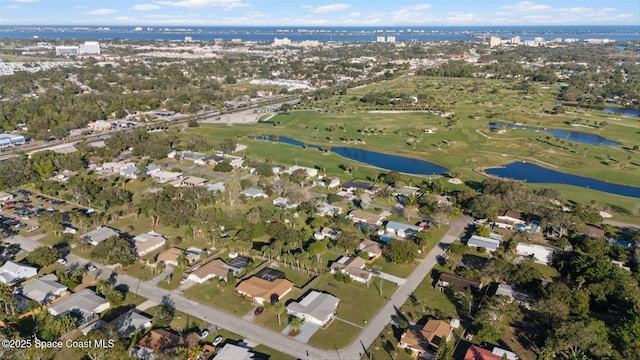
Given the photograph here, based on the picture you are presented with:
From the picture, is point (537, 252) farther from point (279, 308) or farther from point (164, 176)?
point (164, 176)

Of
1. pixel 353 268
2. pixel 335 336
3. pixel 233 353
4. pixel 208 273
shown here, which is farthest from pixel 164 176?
pixel 335 336

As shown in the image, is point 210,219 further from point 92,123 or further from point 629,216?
point 92,123

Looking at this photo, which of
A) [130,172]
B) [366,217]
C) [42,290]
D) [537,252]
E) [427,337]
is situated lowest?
[427,337]

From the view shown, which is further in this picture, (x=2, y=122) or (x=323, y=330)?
(x=2, y=122)

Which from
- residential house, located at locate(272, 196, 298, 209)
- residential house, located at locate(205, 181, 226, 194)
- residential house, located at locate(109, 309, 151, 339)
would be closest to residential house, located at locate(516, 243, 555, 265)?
residential house, located at locate(272, 196, 298, 209)

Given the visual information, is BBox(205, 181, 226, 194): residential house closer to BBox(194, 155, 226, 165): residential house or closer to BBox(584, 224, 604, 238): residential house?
BBox(194, 155, 226, 165): residential house

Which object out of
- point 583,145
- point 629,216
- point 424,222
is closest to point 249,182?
point 424,222
